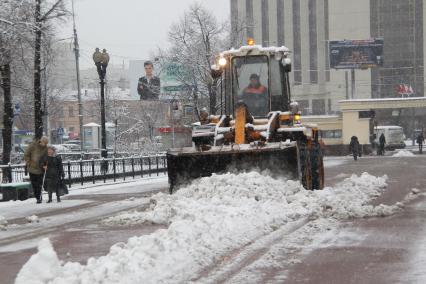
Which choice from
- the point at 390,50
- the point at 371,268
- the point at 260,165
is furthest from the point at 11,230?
the point at 390,50

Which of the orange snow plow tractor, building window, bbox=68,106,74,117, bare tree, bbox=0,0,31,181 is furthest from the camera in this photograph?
building window, bbox=68,106,74,117

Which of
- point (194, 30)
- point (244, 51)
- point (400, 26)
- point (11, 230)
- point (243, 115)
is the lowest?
point (11, 230)

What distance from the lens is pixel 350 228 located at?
1046 centimetres

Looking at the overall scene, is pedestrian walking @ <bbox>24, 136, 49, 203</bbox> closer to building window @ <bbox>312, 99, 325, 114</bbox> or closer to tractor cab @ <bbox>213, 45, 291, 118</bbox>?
tractor cab @ <bbox>213, 45, 291, 118</bbox>

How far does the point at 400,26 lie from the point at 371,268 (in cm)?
8385

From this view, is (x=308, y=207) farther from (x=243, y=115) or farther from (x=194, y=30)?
(x=194, y=30)

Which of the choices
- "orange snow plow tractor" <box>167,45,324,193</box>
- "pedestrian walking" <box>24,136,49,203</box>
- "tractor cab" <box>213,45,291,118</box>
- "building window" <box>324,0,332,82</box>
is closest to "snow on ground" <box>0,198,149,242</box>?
"orange snow plow tractor" <box>167,45,324,193</box>

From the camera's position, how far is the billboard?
65.2 m

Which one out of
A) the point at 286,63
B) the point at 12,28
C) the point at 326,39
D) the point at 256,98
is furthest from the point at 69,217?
the point at 326,39

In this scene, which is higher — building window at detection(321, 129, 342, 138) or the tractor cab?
the tractor cab

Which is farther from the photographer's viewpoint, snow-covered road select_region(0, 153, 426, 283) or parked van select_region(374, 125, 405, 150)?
parked van select_region(374, 125, 405, 150)

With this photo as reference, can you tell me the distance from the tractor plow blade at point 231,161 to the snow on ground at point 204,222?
16.2 inches

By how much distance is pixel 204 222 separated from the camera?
375 inches

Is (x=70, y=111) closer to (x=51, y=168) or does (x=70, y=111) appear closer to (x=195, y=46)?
(x=195, y=46)
